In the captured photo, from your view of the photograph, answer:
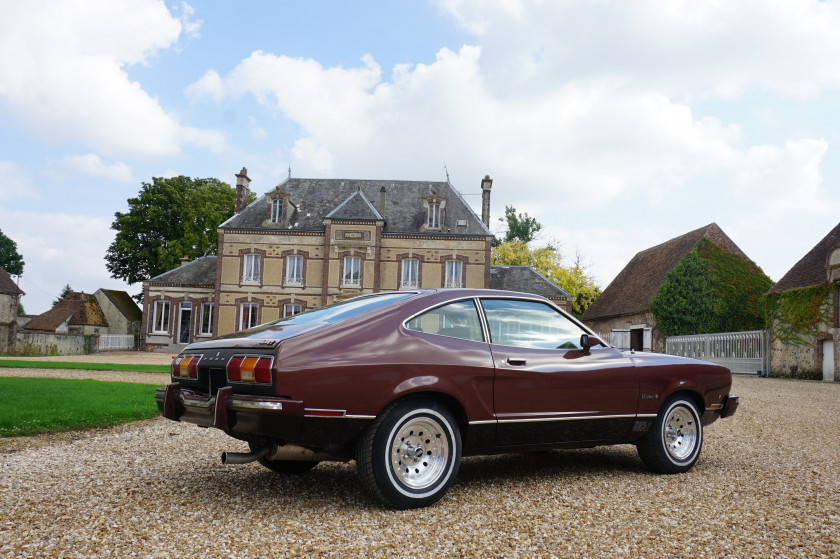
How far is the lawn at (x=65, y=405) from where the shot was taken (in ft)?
25.1

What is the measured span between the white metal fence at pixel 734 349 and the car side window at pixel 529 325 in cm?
2177

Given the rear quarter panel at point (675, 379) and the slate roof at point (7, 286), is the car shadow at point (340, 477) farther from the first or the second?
the slate roof at point (7, 286)

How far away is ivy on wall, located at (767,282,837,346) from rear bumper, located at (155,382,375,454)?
23235 millimetres

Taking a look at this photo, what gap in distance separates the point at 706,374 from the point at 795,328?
68.3 ft

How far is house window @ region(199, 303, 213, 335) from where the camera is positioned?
38.5 metres

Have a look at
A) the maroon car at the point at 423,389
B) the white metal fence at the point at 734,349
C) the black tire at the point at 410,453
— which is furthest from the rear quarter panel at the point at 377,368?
the white metal fence at the point at 734,349

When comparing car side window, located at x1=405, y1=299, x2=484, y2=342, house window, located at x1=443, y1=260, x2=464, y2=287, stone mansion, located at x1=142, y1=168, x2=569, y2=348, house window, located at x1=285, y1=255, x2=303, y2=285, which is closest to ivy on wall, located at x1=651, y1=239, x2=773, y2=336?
stone mansion, located at x1=142, y1=168, x2=569, y2=348

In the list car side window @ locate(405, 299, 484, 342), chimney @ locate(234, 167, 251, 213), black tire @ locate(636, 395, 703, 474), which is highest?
chimney @ locate(234, 167, 251, 213)

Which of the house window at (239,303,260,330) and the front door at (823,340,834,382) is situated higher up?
the house window at (239,303,260,330)

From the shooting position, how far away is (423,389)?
164 inches

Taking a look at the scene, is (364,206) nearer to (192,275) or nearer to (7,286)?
(192,275)

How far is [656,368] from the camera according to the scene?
17.9 ft

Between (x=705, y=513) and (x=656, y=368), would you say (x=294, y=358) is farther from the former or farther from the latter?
(x=656, y=368)

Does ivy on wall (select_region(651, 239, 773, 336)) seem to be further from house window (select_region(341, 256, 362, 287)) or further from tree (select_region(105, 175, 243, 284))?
tree (select_region(105, 175, 243, 284))
